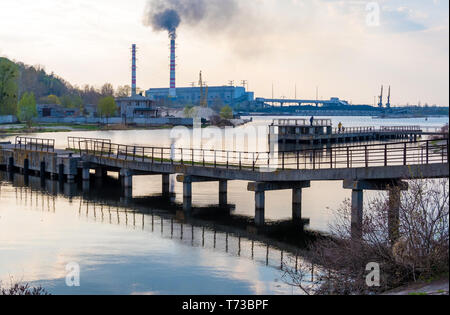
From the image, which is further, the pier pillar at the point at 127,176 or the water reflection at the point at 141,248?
the pier pillar at the point at 127,176

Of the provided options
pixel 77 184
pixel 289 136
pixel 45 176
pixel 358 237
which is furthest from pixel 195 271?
pixel 289 136

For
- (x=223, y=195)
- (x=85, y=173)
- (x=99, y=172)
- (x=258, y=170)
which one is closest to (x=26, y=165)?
(x=99, y=172)

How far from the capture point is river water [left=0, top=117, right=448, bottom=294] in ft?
73.0

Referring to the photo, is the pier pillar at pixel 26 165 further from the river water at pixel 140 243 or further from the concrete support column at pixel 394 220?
the concrete support column at pixel 394 220

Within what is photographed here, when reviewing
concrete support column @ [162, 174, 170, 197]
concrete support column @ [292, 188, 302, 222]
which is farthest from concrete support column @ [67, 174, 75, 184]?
concrete support column @ [292, 188, 302, 222]

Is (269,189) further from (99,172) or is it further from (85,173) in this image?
(99,172)

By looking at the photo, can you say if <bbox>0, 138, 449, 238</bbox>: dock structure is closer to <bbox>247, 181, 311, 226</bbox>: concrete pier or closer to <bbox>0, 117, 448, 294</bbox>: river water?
<bbox>247, 181, 311, 226</bbox>: concrete pier

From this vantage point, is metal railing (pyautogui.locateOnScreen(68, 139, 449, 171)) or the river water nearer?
the river water

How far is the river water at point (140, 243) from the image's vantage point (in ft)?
73.0

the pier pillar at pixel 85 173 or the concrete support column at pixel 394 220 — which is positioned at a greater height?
the concrete support column at pixel 394 220

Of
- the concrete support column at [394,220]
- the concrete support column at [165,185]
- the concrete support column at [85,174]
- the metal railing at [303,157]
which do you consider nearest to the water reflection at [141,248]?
the concrete support column at [165,185]

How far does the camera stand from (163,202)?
4012 centimetres
